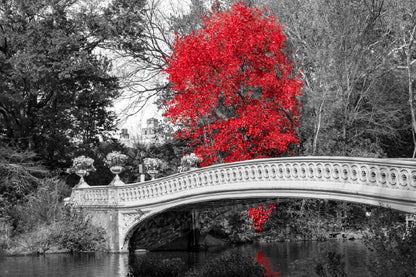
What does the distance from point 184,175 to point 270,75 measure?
6.32 m

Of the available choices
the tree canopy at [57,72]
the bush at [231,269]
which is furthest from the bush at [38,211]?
the bush at [231,269]

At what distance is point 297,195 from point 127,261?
653 cm

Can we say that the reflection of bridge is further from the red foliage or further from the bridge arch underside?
the red foliage

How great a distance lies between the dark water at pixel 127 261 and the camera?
16.2 metres

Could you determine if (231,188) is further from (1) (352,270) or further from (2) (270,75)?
(2) (270,75)

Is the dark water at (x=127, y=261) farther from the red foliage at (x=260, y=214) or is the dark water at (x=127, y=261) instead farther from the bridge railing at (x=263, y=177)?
the bridge railing at (x=263, y=177)

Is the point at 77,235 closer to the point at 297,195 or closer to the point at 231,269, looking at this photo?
the point at 297,195

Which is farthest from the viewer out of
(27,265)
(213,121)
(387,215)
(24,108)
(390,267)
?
(24,108)

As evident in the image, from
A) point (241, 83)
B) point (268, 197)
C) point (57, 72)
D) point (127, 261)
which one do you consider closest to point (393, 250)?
point (268, 197)

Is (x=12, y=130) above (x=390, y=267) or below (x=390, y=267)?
above

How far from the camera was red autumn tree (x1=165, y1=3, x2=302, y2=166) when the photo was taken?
2277 centimetres

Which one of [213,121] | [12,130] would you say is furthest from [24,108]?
[213,121]

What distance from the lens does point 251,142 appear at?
23422 millimetres

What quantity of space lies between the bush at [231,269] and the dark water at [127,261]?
2391 millimetres
